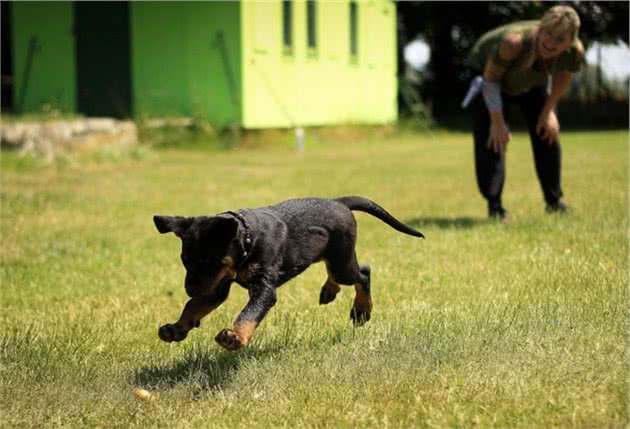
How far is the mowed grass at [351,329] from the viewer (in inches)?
152

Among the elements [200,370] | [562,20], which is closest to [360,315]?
[200,370]

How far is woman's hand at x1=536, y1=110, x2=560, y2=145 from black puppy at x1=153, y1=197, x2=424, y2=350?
176 inches

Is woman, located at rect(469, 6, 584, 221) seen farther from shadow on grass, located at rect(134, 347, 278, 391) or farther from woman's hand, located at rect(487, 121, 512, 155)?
shadow on grass, located at rect(134, 347, 278, 391)

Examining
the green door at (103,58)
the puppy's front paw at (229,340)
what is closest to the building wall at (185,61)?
the green door at (103,58)

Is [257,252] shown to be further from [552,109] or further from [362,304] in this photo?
[552,109]

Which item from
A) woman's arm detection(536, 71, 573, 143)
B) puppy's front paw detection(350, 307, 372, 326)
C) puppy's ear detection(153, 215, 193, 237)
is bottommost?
puppy's front paw detection(350, 307, 372, 326)

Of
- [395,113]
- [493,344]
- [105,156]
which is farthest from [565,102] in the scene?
[493,344]

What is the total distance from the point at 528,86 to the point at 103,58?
14485mm

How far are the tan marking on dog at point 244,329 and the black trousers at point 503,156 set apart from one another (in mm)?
5485

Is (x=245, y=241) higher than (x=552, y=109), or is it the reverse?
(x=552, y=109)

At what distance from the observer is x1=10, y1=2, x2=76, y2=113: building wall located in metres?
22.1

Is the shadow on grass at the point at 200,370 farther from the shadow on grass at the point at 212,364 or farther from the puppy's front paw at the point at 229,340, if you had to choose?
the puppy's front paw at the point at 229,340

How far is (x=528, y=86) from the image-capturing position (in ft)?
29.3

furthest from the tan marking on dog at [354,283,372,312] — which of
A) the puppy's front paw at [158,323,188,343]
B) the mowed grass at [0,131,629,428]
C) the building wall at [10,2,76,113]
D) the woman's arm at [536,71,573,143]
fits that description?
the building wall at [10,2,76,113]
